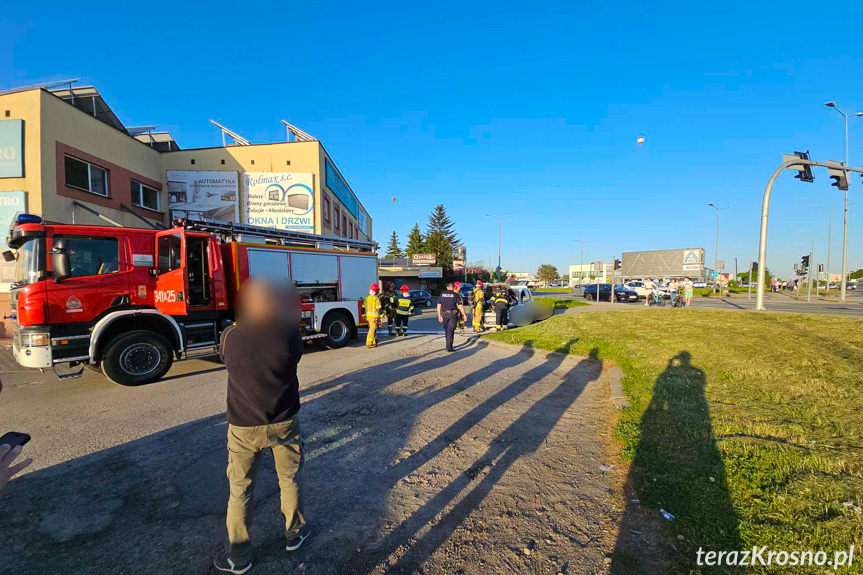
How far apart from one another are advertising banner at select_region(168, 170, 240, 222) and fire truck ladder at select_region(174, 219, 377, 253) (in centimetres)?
1301

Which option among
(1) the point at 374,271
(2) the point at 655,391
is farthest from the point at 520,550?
(1) the point at 374,271

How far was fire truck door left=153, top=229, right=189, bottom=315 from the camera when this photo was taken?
754 cm

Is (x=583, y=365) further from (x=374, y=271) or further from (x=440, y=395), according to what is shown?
(x=374, y=271)

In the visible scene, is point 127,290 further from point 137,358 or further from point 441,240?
point 441,240

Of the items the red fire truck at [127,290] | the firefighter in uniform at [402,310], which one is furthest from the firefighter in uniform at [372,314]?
the firefighter in uniform at [402,310]

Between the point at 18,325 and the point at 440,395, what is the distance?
278 inches

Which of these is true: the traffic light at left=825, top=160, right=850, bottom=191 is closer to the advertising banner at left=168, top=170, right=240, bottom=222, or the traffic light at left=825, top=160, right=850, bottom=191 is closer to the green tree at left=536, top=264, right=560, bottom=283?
the advertising banner at left=168, top=170, right=240, bottom=222

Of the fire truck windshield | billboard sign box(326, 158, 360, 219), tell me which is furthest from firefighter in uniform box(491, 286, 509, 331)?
billboard sign box(326, 158, 360, 219)

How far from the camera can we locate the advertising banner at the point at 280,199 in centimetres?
2189

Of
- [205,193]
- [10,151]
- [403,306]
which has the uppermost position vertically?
[205,193]

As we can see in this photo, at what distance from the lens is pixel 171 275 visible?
7.61m

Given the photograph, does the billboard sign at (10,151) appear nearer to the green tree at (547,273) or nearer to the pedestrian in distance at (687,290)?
the pedestrian in distance at (687,290)

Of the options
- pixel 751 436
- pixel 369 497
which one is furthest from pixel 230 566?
pixel 751 436

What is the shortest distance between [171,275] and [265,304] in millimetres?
6446
